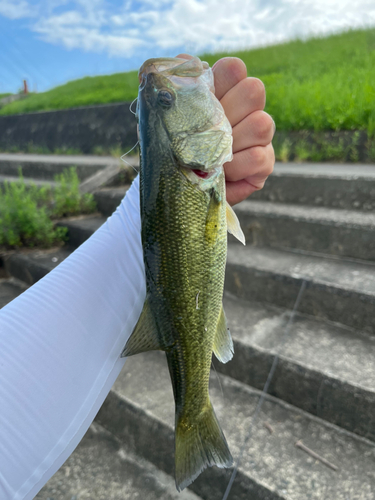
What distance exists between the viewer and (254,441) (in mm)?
1953

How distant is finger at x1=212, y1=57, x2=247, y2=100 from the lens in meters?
1.14

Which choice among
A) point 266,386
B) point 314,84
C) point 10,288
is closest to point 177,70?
point 266,386

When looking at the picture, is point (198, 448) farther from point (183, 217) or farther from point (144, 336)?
point (183, 217)

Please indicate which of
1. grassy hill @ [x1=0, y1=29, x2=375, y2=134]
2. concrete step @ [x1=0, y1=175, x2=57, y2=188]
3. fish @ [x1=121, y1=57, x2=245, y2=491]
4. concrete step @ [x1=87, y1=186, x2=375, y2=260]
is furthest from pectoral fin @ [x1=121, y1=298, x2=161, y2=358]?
concrete step @ [x1=0, y1=175, x2=57, y2=188]

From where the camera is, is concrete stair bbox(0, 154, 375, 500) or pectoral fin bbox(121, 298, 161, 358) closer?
pectoral fin bbox(121, 298, 161, 358)

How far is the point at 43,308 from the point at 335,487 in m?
1.51

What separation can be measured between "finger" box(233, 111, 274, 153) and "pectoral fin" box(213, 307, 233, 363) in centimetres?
54

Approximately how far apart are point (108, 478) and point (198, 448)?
1339 millimetres

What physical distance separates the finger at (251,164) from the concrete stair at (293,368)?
1.27 metres

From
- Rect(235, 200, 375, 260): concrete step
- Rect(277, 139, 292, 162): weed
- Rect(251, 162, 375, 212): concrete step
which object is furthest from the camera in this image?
Rect(277, 139, 292, 162): weed

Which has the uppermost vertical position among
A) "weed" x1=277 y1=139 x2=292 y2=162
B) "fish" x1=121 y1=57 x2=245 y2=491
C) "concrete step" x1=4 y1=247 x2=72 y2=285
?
"fish" x1=121 y1=57 x2=245 y2=491

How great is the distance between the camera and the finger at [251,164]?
1221mm

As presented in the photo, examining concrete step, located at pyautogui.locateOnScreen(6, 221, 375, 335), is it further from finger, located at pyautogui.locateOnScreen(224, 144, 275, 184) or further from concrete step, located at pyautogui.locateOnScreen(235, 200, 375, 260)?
finger, located at pyautogui.locateOnScreen(224, 144, 275, 184)

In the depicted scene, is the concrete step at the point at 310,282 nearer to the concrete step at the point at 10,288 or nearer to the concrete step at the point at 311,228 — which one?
the concrete step at the point at 311,228
